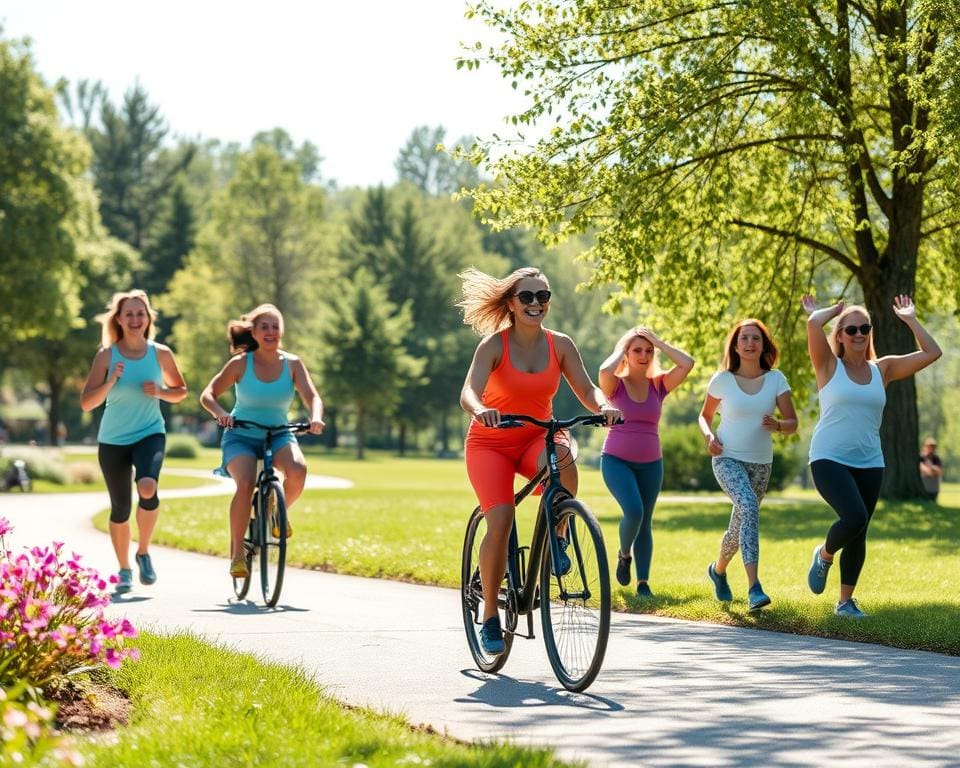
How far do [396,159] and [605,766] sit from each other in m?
121

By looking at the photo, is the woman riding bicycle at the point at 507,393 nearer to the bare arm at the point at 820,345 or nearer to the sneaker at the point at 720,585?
the bare arm at the point at 820,345

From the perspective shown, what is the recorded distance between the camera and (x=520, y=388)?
746cm

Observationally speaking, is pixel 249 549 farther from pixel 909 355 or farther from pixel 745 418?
pixel 909 355

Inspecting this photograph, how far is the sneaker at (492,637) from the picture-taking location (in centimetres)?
749

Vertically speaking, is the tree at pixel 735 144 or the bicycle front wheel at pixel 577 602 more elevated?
the tree at pixel 735 144

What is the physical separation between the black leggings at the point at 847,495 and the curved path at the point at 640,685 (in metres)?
0.86

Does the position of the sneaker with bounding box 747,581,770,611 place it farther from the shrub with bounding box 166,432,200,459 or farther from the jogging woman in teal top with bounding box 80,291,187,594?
the shrub with bounding box 166,432,200,459

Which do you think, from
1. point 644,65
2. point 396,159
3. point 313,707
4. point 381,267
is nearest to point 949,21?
point 644,65

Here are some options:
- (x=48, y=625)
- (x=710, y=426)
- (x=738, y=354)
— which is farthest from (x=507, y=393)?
(x=738, y=354)

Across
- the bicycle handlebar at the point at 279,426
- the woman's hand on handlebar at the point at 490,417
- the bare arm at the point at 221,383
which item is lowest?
the bicycle handlebar at the point at 279,426

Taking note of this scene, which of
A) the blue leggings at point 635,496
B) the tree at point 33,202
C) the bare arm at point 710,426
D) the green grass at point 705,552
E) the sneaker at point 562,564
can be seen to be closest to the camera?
the sneaker at point 562,564

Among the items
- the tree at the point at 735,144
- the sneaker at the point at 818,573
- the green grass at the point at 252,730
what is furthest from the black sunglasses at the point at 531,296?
the tree at the point at 735,144

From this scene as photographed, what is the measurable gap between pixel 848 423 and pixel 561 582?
11.4ft

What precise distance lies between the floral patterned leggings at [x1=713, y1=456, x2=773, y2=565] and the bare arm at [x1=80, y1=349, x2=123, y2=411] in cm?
482
